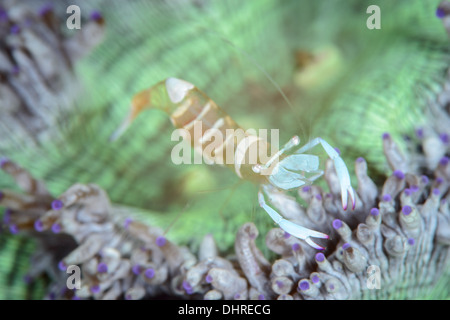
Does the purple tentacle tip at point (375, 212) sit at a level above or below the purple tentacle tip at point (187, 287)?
above

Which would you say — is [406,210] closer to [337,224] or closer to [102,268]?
[337,224]

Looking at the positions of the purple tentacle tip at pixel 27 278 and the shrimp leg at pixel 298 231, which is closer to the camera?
the shrimp leg at pixel 298 231

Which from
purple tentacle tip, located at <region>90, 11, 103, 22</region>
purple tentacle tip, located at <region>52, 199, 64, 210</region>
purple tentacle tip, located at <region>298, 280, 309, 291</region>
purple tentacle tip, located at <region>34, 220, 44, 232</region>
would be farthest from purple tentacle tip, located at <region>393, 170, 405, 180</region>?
purple tentacle tip, located at <region>90, 11, 103, 22</region>

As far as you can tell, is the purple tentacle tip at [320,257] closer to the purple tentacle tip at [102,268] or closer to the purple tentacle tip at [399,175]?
the purple tentacle tip at [399,175]

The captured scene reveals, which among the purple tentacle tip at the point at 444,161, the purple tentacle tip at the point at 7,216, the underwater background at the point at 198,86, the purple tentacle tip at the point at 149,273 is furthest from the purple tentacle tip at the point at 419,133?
the purple tentacle tip at the point at 7,216

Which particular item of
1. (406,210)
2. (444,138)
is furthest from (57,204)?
(444,138)

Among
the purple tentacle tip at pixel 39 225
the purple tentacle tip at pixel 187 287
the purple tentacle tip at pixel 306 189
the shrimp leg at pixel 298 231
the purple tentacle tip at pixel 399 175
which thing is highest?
the purple tentacle tip at pixel 399 175

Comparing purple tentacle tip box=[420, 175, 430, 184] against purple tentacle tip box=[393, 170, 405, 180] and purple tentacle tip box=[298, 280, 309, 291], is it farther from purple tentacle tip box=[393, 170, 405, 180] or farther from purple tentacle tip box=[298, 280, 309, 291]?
purple tentacle tip box=[298, 280, 309, 291]
